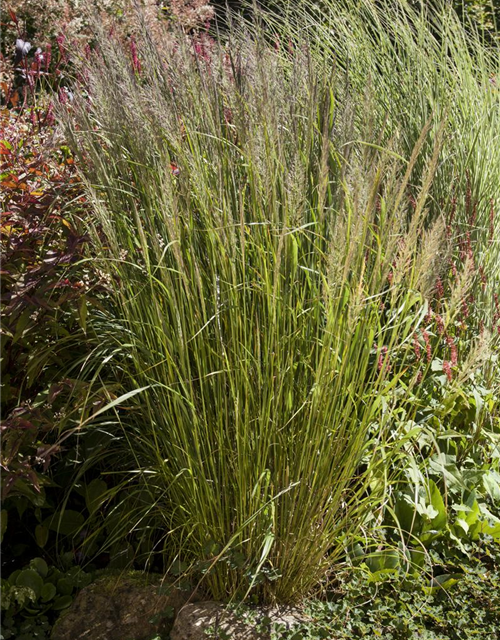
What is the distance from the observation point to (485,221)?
3465 mm

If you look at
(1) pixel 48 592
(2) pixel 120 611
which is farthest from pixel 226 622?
(1) pixel 48 592

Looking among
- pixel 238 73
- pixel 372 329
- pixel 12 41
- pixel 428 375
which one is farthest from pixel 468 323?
pixel 12 41

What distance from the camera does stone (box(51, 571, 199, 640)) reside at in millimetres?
2195

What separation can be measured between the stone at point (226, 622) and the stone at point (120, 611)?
0.33ft

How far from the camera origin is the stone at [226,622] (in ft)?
6.63

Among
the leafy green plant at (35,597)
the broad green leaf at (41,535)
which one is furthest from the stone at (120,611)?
the broad green leaf at (41,535)

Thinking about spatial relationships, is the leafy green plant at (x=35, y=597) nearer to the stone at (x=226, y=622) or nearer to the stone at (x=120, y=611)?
the stone at (x=120, y=611)

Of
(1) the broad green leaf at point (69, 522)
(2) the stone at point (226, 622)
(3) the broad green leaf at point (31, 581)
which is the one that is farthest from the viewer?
(1) the broad green leaf at point (69, 522)

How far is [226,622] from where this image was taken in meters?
2.04

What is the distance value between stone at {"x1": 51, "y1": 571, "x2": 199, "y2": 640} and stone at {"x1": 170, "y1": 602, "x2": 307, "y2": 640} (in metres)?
0.10

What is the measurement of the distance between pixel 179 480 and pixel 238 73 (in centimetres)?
123

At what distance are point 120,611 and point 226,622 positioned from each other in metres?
0.39

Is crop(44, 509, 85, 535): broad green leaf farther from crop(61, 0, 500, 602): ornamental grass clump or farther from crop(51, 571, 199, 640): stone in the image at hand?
crop(61, 0, 500, 602): ornamental grass clump

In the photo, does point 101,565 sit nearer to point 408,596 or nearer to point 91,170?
point 408,596
